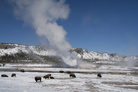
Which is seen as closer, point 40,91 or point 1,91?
→ point 1,91

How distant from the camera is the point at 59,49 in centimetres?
11275

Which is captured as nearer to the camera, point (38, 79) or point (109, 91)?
point (109, 91)

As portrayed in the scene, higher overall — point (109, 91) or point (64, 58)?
A: point (64, 58)

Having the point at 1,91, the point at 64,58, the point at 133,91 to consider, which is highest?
the point at 64,58

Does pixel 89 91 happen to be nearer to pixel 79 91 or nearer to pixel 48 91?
pixel 79 91

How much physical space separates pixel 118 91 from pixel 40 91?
949 centimetres

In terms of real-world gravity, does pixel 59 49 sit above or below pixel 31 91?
above

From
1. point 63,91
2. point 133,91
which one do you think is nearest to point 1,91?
point 63,91

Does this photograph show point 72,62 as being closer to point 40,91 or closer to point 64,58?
point 64,58

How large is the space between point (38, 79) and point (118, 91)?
1420 cm

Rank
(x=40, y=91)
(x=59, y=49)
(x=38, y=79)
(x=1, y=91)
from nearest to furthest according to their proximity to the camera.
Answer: (x=1, y=91), (x=40, y=91), (x=38, y=79), (x=59, y=49)

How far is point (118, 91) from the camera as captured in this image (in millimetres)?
19688

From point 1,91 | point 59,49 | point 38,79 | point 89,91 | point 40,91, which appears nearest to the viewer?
point 1,91

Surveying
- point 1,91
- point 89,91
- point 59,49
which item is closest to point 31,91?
point 1,91
